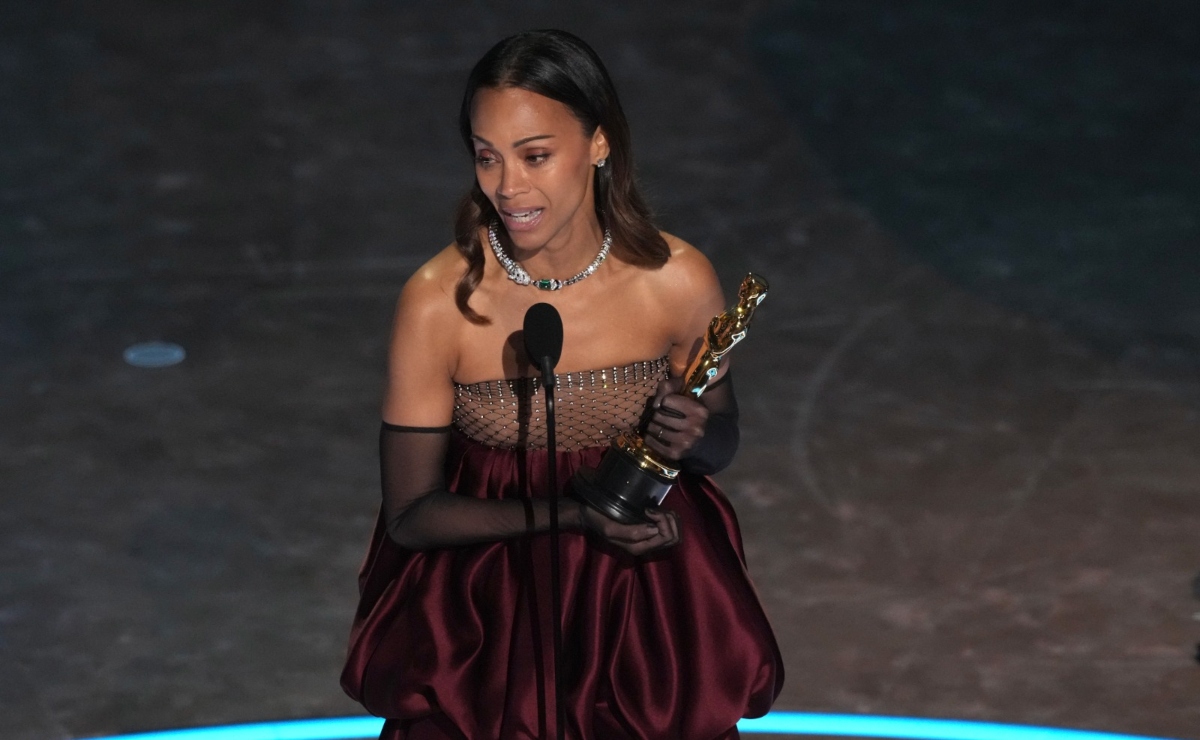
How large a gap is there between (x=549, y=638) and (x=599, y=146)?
773 millimetres

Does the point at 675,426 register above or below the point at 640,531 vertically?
above

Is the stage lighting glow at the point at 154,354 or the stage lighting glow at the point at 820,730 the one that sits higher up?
the stage lighting glow at the point at 154,354

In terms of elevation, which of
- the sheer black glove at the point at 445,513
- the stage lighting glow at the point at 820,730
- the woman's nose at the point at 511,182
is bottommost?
the stage lighting glow at the point at 820,730

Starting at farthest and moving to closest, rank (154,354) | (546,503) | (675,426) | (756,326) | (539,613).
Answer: (756,326) < (154,354) < (539,613) < (546,503) < (675,426)

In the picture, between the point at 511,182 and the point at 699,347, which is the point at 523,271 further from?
the point at 699,347

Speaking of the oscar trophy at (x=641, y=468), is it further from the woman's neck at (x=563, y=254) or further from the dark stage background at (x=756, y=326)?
the dark stage background at (x=756, y=326)

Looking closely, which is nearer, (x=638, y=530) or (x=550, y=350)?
(x=550, y=350)

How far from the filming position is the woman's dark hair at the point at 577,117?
2543mm

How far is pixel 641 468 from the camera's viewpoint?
2543 millimetres

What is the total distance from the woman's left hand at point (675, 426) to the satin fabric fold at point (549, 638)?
0.29m

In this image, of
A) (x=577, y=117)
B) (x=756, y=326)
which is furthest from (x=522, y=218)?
(x=756, y=326)

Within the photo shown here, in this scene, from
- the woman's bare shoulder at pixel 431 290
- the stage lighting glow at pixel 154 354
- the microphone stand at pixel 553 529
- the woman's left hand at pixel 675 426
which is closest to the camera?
the microphone stand at pixel 553 529

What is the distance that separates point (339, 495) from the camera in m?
4.78

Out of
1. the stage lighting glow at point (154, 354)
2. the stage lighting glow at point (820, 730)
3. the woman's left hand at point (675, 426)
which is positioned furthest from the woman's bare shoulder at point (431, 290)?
the stage lighting glow at point (154, 354)
